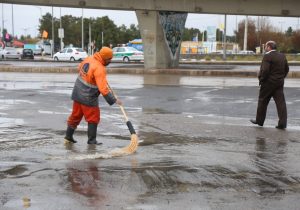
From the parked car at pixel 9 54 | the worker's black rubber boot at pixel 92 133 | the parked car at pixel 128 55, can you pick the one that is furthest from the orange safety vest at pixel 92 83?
the parked car at pixel 9 54

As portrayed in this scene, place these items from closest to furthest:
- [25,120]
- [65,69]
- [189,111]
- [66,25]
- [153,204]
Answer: [153,204], [25,120], [189,111], [65,69], [66,25]

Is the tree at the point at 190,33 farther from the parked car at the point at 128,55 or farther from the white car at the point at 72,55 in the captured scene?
the white car at the point at 72,55

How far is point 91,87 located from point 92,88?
0.03 m

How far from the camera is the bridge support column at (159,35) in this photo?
31344mm

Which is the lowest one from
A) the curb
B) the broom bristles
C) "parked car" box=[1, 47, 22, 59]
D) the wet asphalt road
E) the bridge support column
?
the wet asphalt road

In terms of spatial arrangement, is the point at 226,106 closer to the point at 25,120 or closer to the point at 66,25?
the point at 25,120

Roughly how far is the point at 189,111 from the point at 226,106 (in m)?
1.47

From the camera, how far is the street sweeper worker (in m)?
7.97

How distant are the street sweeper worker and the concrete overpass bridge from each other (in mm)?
23424

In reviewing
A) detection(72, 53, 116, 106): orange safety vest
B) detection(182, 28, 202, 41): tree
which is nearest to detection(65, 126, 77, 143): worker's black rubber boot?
detection(72, 53, 116, 106): orange safety vest

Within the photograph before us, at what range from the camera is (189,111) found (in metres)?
12.8

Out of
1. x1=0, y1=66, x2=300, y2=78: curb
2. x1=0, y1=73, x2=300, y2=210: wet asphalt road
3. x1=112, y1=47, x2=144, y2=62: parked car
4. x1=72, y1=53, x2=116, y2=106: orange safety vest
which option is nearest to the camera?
x1=0, y1=73, x2=300, y2=210: wet asphalt road

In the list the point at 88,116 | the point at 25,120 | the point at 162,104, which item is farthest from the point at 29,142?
the point at 162,104

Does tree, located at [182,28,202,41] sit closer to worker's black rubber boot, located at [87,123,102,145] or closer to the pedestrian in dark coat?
the pedestrian in dark coat
